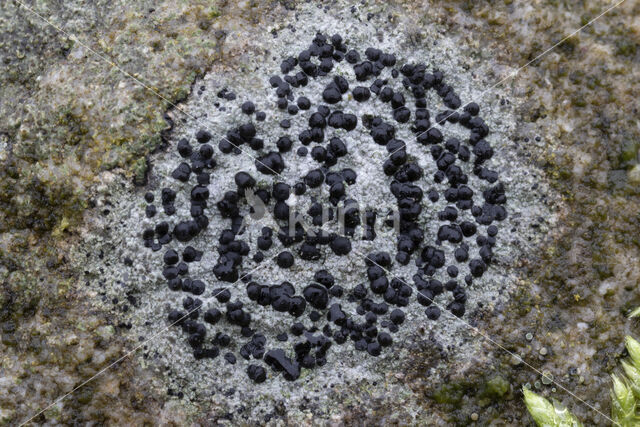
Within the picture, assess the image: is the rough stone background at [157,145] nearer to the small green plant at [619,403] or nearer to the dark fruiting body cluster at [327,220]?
the small green plant at [619,403]

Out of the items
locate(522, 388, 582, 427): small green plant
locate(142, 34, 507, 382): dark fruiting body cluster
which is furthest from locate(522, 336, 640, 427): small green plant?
locate(142, 34, 507, 382): dark fruiting body cluster

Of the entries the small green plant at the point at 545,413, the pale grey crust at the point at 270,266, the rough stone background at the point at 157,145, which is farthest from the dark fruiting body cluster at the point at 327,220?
Result: the small green plant at the point at 545,413

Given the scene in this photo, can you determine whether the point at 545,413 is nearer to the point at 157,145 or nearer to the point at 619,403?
the point at 619,403

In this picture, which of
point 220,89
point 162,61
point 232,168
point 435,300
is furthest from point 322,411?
point 162,61

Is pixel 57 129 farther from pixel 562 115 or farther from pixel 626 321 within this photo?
pixel 626 321

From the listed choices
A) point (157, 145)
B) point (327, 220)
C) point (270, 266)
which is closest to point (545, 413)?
point (327, 220)
